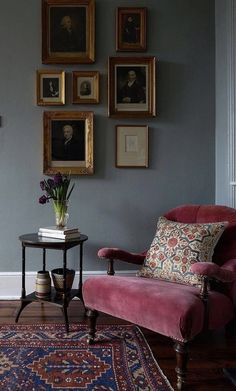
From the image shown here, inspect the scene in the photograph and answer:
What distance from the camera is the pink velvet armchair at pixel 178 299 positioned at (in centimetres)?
189

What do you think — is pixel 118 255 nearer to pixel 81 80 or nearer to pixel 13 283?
pixel 13 283

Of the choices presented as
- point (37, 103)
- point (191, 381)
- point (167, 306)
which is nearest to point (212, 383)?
point (191, 381)

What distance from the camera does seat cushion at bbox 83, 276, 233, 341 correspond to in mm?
1880

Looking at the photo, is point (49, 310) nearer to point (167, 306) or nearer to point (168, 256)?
point (168, 256)

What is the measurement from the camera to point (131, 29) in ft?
10.4

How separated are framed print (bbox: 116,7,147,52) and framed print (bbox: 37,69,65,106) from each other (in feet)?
1.89

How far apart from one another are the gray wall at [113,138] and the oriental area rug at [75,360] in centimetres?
84

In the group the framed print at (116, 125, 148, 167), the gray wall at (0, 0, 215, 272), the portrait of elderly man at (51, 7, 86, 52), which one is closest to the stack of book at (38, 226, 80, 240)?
the gray wall at (0, 0, 215, 272)

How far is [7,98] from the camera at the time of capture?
126 inches

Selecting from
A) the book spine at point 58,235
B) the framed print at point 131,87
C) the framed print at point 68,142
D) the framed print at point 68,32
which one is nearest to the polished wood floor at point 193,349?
the book spine at point 58,235

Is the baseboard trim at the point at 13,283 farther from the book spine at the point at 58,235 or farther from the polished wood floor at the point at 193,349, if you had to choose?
the book spine at the point at 58,235

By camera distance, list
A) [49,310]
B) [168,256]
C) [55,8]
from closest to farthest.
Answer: [168,256], [49,310], [55,8]

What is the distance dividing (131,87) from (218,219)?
4.54 ft

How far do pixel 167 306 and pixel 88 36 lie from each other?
93.0 inches
